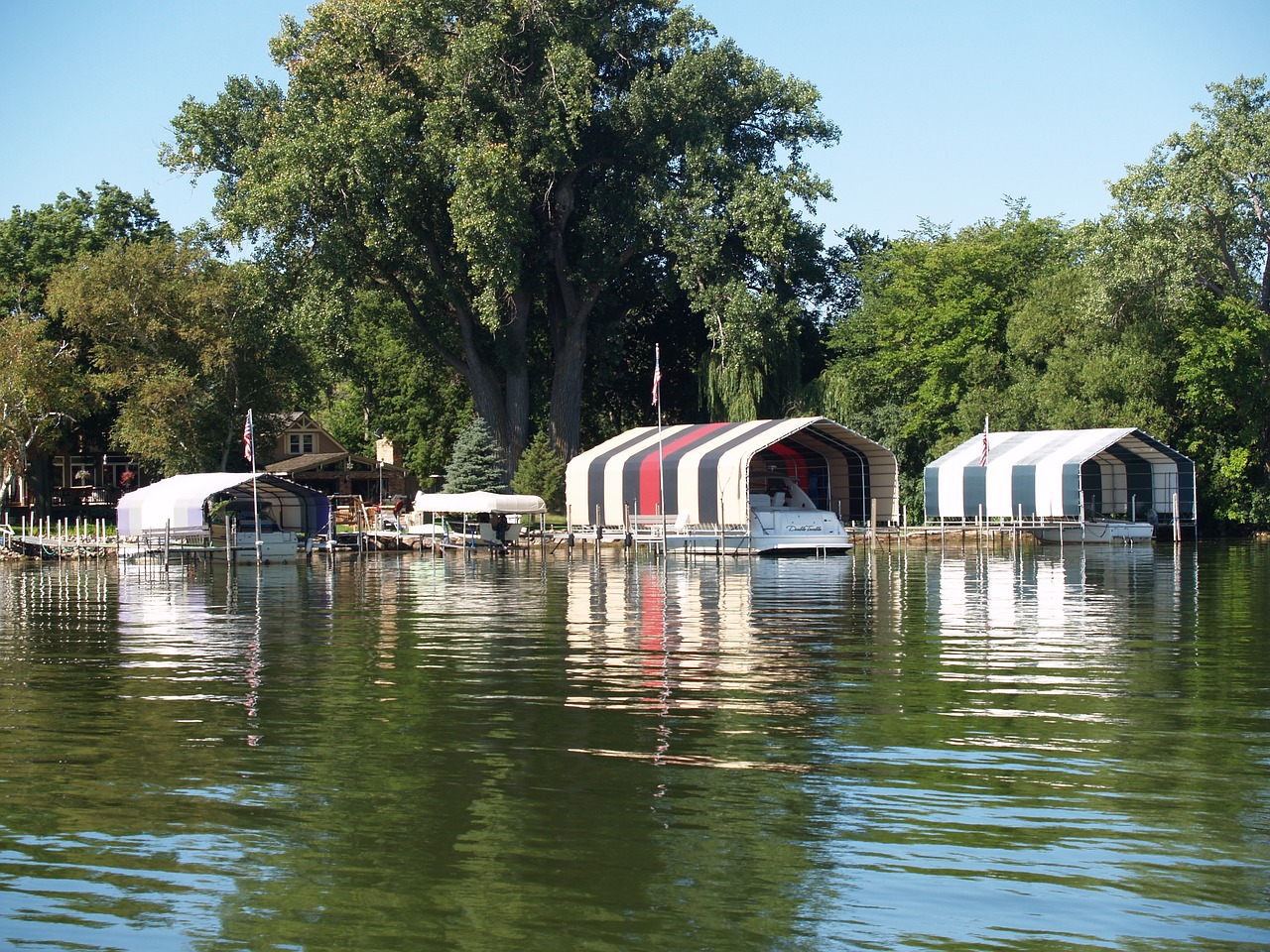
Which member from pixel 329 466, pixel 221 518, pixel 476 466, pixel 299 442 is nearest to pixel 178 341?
pixel 221 518

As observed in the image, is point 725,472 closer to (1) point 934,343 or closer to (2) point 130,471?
(1) point 934,343

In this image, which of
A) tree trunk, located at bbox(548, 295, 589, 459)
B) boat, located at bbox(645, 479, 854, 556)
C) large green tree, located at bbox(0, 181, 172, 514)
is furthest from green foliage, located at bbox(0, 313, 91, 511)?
boat, located at bbox(645, 479, 854, 556)

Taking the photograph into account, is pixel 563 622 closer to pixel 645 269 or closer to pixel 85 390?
pixel 645 269

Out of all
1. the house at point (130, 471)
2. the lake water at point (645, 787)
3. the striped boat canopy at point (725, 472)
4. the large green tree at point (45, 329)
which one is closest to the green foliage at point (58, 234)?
the large green tree at point (45, 329)

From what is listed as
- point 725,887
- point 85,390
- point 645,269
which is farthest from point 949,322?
point 725,887

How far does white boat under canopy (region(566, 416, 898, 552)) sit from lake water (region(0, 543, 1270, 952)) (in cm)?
2738

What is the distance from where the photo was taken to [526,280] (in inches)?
2530

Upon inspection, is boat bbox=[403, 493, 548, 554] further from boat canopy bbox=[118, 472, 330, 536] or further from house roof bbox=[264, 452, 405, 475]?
house roof bbox=[264, 452, 405, 475]

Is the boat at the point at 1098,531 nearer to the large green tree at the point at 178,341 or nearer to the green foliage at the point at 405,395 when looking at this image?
the green foliage at the point at 405,395

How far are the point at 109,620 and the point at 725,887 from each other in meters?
23.5

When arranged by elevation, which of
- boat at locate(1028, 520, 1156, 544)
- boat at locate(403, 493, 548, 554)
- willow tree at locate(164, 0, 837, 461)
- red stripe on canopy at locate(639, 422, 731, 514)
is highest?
willow tree at locate(164, 0, 837, 461)

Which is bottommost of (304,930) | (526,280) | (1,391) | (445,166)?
(304,930)

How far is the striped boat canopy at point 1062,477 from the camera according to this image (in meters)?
58.8

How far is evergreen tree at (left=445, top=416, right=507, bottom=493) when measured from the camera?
63.3m
